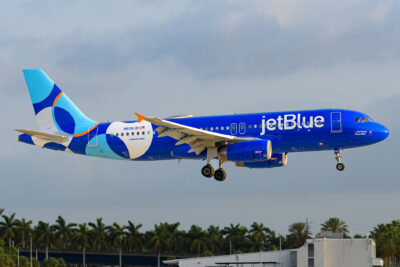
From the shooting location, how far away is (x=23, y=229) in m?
159

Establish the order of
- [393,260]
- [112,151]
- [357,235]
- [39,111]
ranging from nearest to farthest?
[112,151] < [39,111] < [393,260] < [357,235]

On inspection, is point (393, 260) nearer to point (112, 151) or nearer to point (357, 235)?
point (357, 235)

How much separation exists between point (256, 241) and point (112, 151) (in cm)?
9153

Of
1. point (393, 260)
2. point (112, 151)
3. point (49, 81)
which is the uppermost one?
point (49, 81)

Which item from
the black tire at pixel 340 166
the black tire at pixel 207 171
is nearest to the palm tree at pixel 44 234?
the black tire at pixel 207 171

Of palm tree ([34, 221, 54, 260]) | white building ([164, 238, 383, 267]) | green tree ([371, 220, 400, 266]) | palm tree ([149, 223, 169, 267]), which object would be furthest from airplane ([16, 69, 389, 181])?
palm tree ([34, 221, 54, 260])

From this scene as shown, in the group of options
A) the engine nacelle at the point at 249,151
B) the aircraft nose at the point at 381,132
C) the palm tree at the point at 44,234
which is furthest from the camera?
the palm tree at the point at 44,234

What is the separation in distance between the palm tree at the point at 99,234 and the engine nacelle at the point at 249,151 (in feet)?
322

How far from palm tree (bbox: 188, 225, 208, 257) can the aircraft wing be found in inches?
3547

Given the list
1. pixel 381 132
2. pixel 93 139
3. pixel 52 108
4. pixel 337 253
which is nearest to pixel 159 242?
pixel 337 253

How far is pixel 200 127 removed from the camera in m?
62.6

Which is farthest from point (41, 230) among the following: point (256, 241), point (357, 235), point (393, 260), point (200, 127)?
point (200, 127)

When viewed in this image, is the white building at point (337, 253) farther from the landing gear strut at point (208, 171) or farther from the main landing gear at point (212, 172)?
the landing gear strut at point (208, 171)

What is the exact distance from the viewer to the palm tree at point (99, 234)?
154 meters
